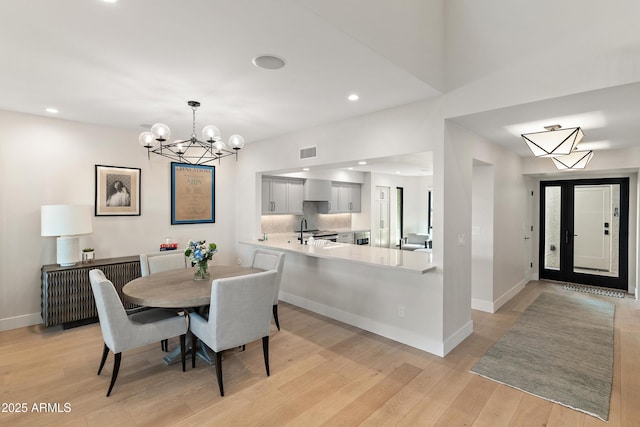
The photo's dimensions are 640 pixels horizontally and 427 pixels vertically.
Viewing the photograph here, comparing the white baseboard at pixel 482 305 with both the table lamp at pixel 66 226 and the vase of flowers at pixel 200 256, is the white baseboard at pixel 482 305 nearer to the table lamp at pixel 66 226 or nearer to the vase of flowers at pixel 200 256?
the vase of flowers at pixel 200 256

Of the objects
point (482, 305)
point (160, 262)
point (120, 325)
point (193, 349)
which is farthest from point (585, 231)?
point (120, 325)

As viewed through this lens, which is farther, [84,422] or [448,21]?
[448,21]

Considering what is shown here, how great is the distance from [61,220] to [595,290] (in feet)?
27.4

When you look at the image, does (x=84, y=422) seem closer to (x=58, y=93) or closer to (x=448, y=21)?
(x=58, y=93)

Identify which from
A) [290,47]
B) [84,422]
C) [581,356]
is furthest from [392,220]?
[84,422]

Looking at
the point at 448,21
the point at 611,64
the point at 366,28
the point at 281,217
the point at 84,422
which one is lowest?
the point at 84,422

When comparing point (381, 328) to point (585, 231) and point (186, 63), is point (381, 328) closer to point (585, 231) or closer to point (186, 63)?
point (186, 63)

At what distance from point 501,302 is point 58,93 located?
20.1 ft

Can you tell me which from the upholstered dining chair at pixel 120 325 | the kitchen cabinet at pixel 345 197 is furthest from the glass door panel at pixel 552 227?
the upholstered dining chair at pixel 120 325

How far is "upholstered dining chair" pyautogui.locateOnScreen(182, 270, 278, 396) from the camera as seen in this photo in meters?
2.49

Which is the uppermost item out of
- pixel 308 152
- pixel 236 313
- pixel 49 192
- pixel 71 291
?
pixel 308 152

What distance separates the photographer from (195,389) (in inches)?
102

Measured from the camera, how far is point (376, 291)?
3719mm

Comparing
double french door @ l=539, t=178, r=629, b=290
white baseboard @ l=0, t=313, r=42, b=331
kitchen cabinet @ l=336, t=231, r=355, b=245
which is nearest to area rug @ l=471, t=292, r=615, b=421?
double french door @ l=539, t=178, r=629, b=290
